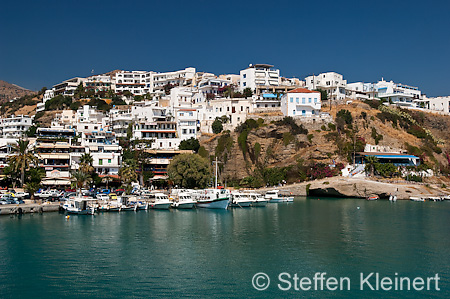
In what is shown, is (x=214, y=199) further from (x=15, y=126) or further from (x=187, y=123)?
(x=15, y=126)

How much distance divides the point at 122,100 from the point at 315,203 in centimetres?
6575

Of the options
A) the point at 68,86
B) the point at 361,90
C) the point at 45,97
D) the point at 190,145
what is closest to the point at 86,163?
the point at 190,145

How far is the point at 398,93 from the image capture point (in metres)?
106

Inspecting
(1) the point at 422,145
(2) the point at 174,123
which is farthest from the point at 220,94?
(1) the point at 422,145

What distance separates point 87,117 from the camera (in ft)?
320

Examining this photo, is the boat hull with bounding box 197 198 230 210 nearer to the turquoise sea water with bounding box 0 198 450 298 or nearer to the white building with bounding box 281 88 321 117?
the turquoise sea water with bounding box 0 198 450 298

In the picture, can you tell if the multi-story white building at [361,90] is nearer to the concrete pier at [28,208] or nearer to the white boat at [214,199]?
the white boat at [214,199]

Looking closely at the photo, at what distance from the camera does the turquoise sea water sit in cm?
2428

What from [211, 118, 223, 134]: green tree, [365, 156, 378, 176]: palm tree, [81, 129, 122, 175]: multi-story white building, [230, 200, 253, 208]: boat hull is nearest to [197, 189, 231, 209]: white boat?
[230, 200, 253, 208]: boat hull

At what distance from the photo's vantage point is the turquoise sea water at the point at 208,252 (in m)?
24.3

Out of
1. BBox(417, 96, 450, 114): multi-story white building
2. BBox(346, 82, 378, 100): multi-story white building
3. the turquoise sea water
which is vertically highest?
BBox(346, 82, 378, 100): multi-story white building

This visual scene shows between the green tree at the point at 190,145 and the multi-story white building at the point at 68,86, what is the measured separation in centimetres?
5319

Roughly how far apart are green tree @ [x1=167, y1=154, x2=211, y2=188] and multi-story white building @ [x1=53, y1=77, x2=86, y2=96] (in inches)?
2500

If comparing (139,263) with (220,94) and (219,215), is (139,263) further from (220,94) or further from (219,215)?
(220,94)
